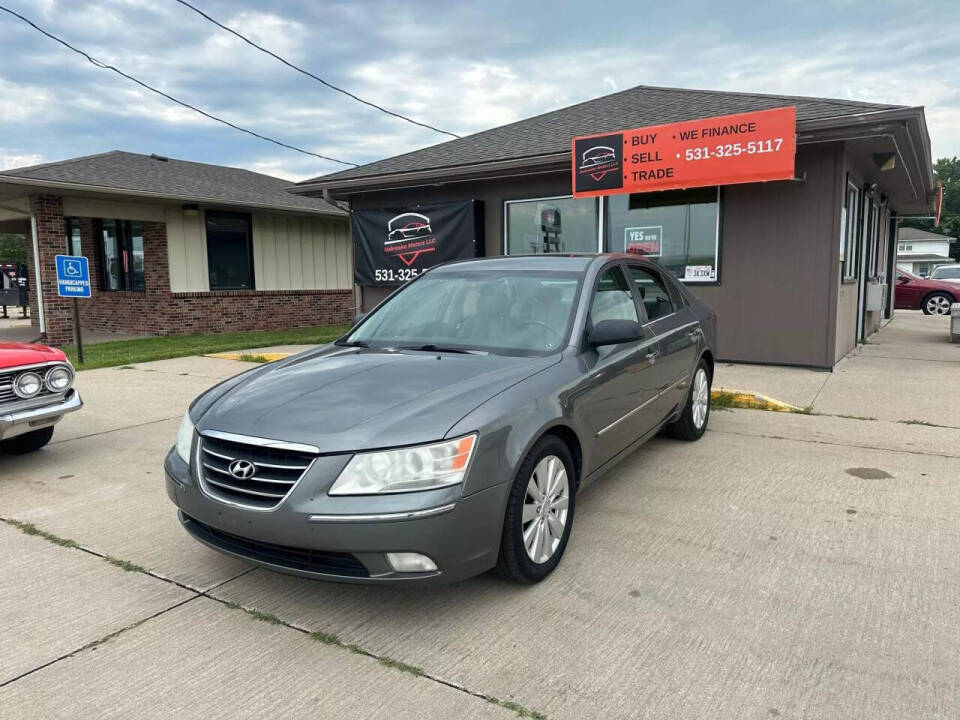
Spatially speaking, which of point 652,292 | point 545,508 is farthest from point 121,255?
point 545,508

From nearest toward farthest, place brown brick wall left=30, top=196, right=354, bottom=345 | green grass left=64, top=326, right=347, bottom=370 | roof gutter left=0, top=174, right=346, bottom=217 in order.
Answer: green grass left=64, top=326, right=347, bottom=370 < roof gutter left=0, top=174, right=346, bottom=217 < brown brick wall left=30, top=196, right=354, bottom=345

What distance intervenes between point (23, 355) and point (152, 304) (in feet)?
37.0

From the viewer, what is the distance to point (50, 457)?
5.41m

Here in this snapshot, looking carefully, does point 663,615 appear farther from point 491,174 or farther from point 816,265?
point 491,174

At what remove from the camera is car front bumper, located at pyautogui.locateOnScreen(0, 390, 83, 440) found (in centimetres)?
467

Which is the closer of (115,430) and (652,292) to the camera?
(652,292)

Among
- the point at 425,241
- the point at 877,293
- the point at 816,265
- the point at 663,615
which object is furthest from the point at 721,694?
the point at 877,293

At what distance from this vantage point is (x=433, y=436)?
106 inches

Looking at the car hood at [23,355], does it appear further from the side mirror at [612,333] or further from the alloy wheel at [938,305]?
the alloy wheel at [938,305]

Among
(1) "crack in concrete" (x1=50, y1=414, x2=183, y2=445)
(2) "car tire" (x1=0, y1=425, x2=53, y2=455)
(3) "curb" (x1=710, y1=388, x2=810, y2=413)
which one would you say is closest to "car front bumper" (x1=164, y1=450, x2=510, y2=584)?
(2) "car tire" (x1=0, y1=425, x2=53, y2=455)

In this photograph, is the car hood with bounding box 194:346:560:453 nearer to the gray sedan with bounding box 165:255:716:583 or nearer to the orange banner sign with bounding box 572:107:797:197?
the gray sedan with bounding box 165:255:716:583

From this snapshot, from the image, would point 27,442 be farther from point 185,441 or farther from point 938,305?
point 938,305

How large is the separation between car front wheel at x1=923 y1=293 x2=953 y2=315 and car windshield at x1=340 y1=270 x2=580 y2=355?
21.1 meters

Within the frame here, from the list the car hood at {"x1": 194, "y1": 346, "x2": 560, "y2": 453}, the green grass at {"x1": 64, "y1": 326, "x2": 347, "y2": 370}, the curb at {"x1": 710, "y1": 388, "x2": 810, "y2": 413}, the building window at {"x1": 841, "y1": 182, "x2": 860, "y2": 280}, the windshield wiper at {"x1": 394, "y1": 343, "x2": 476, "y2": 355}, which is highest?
the building window at {"x1": 841, "y1": 182, "x2": 860, "y2": 280}
